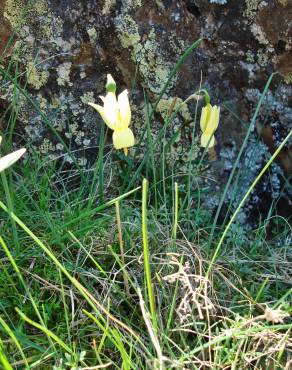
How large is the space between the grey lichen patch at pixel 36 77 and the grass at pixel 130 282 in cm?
8

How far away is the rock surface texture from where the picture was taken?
6.98ft

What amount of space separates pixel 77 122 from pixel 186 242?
63 centimetres

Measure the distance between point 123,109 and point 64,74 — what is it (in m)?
0.60

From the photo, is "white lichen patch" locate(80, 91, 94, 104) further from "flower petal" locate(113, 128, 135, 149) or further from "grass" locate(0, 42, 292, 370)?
"flower petal" locate(113, 128, 135, 149)

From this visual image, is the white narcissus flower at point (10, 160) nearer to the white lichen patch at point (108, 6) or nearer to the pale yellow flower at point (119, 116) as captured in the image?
the pale yellow flower at point (119, 116)

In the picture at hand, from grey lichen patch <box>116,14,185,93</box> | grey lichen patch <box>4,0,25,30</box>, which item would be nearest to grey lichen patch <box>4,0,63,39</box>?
grey lichen patch <box>4,0,25,30</box>

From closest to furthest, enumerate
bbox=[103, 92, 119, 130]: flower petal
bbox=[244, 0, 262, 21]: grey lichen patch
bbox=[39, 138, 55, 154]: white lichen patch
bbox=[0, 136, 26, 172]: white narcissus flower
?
bbox=[0, 136, 26, 172]: white narcissus flower < bbox=[103, 92, 119, 130]: flower petal < bbox=[244, 0, 262, 21]: grey lichen patch < bbox=[39, 138, 55, 154]: white lichen patch

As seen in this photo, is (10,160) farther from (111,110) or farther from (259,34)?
(259,34)

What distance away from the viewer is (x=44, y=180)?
206 centimetres

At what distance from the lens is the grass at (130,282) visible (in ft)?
4.86

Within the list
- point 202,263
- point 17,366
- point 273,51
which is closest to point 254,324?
point 202,263

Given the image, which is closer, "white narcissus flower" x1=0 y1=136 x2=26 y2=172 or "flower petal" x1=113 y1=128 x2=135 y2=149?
"white narcissus flower" x1=0 y1=136 x2=26 y2=172

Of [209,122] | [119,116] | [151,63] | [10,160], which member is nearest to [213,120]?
[209,122]

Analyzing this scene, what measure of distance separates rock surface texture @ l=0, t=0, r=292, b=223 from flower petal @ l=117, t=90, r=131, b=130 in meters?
0.52
